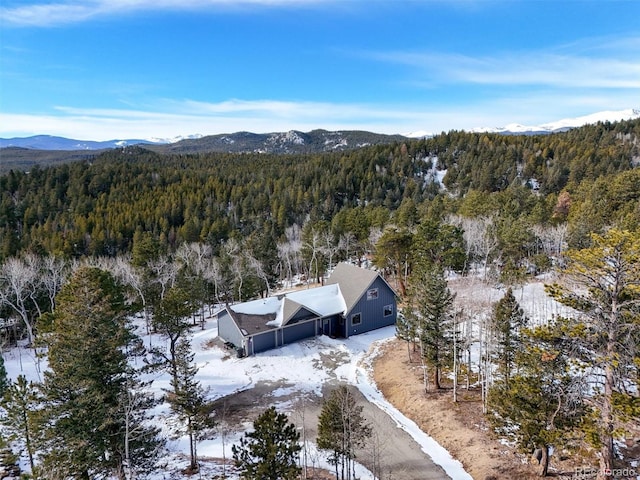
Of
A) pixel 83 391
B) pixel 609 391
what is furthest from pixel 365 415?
pixel 83 391

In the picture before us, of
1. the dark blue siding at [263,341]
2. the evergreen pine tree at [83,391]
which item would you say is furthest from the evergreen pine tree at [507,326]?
the evergreen pine tree at [83,391]

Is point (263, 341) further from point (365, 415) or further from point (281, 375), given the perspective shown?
point (365, 415)

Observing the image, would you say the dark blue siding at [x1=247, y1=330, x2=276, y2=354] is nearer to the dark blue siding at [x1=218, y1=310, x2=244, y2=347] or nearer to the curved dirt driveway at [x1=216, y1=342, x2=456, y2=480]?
the dark blue siding at [x1=218, y1=310, x2=244, y2=347]

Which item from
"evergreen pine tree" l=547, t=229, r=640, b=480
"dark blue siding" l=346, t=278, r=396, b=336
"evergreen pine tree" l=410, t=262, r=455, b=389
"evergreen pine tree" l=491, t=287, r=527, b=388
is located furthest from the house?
"evergreen pine tree" l=547, t=229, r=640, b=480

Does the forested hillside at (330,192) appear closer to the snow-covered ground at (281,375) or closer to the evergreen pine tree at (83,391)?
the snow-covered ground at (281,375)

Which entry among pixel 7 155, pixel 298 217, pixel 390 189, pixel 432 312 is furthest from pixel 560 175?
pixel 7 155

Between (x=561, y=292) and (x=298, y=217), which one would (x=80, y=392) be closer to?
(x=561, y=292)
